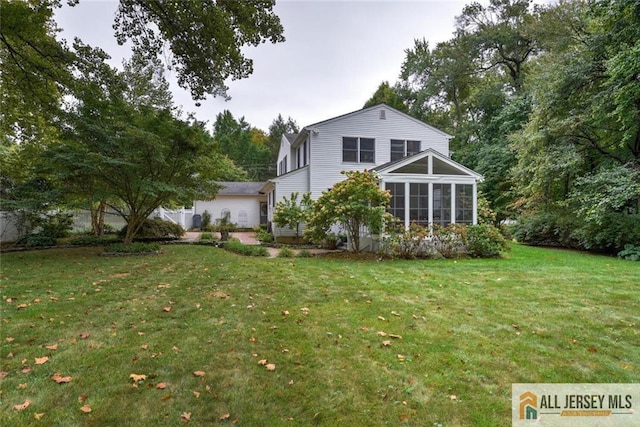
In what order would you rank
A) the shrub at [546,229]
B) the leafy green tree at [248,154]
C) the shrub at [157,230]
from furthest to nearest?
the leafy green tree at [248,154] → the shrub at [157,230] → the shrub at [546,229]

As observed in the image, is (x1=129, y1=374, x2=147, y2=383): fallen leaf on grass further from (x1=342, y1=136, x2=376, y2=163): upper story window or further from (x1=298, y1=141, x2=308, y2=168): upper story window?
(x1=298, y1=141, x2=308, y2=168): upper story window

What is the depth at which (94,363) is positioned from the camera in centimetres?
313

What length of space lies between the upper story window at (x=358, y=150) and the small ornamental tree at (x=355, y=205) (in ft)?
15.2

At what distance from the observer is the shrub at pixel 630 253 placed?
1066 centimetres

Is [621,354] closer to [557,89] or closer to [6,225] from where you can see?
[557,89]

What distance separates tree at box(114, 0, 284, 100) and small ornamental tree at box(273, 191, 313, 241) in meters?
6.99

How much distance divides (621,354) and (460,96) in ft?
95.4

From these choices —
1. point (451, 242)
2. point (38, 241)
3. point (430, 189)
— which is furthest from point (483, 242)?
point (38, 241)

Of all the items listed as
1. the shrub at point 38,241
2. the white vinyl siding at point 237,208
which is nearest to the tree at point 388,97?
the white vinyl siding at point 237,208

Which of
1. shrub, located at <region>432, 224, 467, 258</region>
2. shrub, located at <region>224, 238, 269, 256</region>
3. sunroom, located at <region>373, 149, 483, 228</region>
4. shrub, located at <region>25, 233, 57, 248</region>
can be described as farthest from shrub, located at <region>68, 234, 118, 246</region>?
shrub, located at <region>432, 224, 467, 258</region>

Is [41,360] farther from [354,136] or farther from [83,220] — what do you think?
[83,220]

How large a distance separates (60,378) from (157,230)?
12.8m

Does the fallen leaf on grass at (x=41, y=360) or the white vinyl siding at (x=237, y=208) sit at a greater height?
the white vinyl siding at (x=237, y=208)

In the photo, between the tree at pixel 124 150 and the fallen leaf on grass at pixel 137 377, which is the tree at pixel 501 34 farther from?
the fallen leaf on grass at pixel 137 377
